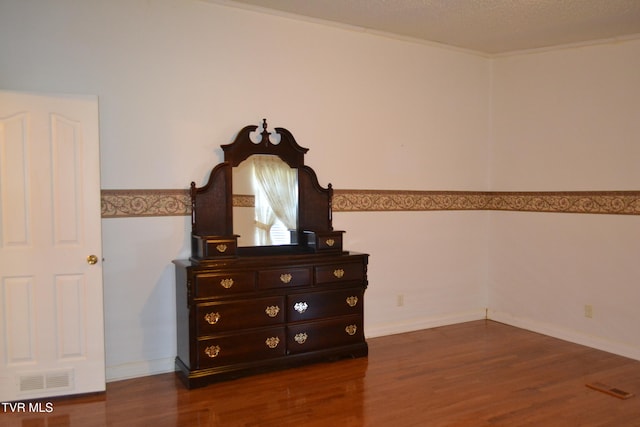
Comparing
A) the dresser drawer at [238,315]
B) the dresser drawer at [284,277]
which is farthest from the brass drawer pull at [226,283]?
the dresser drawer at [284,277]

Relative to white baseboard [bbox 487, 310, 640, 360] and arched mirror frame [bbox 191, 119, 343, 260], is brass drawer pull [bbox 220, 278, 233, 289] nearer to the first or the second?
arched mirror frame [bbox 191, 119, 343, 260]

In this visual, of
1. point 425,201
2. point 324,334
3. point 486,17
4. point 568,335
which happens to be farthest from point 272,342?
point 486,17

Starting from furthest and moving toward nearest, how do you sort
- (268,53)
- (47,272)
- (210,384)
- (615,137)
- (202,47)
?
1. (615,137)
2. (268,53)
3. (202,47)
4. (210,384)
5. (47,272)

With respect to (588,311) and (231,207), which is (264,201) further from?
(588,311)

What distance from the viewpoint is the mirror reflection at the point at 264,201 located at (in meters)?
4.06

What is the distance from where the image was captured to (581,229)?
15.5 feet

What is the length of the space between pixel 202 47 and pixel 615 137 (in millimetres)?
3624

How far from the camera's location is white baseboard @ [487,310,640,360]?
4.38 m

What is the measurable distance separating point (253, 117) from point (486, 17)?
211cm

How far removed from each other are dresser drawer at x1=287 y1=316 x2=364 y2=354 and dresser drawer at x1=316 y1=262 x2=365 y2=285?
12.5 inches

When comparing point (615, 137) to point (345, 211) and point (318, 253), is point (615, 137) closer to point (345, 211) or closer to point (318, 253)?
point (345, 211)

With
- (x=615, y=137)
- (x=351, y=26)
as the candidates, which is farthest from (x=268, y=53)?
(x=615, y=137)

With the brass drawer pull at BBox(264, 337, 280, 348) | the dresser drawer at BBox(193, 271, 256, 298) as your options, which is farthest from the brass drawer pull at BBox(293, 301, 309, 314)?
the dresser drawer at BBox(193, 271, 256, 298)

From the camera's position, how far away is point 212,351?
3.60m
